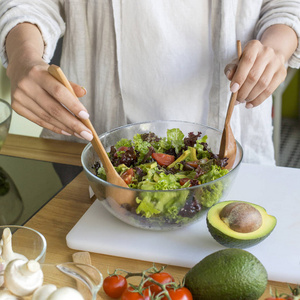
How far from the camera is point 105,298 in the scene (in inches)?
30.3

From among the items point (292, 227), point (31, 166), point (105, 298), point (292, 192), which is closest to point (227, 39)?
point (292, 192)

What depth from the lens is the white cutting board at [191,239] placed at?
84 cm

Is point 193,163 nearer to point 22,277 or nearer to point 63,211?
point 63,211

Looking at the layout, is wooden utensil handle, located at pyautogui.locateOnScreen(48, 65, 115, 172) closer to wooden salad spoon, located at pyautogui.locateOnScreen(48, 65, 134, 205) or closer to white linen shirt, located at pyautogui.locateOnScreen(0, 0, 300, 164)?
wooden salad spoon, located at pyautogui.locateOnScreen(48, 65, 134, 205)

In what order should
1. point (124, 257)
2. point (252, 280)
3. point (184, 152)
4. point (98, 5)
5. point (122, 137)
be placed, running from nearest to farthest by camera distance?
point (252, 280), point (124, 257), point (184, 152), point (122, 137), point (98, 5)

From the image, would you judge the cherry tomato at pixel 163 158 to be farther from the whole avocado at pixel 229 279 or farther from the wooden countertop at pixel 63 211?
the whole avocado at pixel 229 279

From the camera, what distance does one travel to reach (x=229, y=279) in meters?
0.70

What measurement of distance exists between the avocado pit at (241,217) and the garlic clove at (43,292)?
0.37 metres

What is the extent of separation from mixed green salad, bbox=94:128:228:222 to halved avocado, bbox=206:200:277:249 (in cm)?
4

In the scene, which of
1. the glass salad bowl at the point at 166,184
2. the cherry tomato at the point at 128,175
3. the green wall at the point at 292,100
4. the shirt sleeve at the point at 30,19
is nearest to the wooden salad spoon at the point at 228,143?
the glass salad bowl at the point at 166,184

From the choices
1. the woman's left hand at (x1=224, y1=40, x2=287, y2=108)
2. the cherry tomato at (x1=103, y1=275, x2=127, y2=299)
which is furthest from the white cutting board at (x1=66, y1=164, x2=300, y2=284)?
the woman's left hand at (x1=224, y1=40, x2=287, y2=108)

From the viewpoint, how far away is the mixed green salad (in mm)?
847

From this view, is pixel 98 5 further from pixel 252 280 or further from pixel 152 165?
pixel 252 280

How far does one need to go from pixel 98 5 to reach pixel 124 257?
2.50ft
